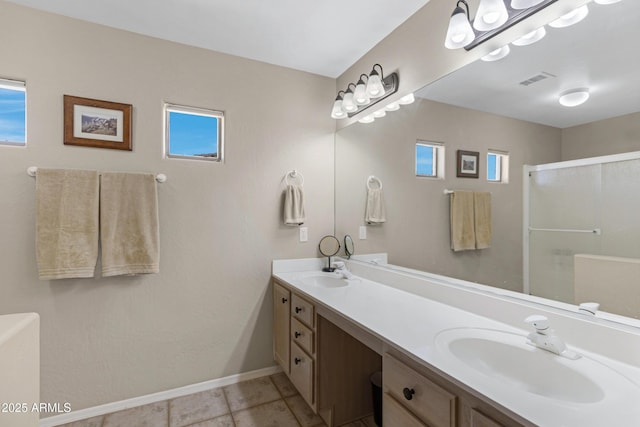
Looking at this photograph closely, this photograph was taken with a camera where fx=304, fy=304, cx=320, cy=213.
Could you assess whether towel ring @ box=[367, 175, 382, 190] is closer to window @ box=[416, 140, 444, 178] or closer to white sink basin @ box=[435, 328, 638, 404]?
window @ box=[416, 140, 444, 178]

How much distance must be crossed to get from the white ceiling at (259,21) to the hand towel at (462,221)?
1147mm

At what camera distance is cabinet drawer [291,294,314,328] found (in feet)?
5.89

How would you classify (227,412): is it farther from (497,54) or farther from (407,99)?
(497,54)

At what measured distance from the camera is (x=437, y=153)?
1713mm

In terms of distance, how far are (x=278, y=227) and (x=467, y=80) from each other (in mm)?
1618

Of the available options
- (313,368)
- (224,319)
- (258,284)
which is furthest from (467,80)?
(224,319)

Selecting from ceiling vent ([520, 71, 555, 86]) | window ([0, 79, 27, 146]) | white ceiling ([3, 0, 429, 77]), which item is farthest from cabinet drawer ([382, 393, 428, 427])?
window ([0, 79, 27, 146])

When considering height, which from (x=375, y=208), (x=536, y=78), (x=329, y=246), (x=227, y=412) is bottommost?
(x=227, y=412)

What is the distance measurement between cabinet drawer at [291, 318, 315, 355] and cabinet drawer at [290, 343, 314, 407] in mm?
39

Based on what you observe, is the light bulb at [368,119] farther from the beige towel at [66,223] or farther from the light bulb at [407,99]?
the beige towel at [66,223]

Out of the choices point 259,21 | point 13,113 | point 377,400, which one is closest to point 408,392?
point 377,400

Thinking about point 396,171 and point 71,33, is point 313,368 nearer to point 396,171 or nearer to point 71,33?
point 396,171

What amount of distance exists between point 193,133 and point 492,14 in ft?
6.47

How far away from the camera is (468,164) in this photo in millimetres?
1540
